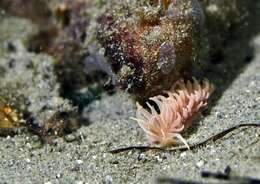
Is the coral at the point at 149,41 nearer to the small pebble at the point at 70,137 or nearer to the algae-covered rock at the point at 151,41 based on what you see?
the algae-covered rock at the point at 151,41

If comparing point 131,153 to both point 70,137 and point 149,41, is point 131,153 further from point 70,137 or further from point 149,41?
point 149,41

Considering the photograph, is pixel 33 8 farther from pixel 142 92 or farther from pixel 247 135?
pixel 247 135

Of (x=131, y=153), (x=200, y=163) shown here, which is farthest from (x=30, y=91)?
(x=200, y=163)

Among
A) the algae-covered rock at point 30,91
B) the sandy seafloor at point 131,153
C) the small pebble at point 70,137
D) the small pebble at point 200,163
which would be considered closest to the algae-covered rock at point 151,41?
the sandy seafloor at point 131,153

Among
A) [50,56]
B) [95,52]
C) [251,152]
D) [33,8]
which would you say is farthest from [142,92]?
[33,8]

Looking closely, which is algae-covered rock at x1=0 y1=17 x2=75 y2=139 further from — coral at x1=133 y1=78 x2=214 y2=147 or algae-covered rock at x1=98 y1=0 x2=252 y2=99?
coral at x1=133 y1=78 x2=214 y2=147

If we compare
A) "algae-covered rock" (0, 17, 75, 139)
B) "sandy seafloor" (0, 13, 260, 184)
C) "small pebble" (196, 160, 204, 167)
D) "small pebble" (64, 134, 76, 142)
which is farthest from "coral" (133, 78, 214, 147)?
"algae-covered rock" (0, 17, 75, 139)
